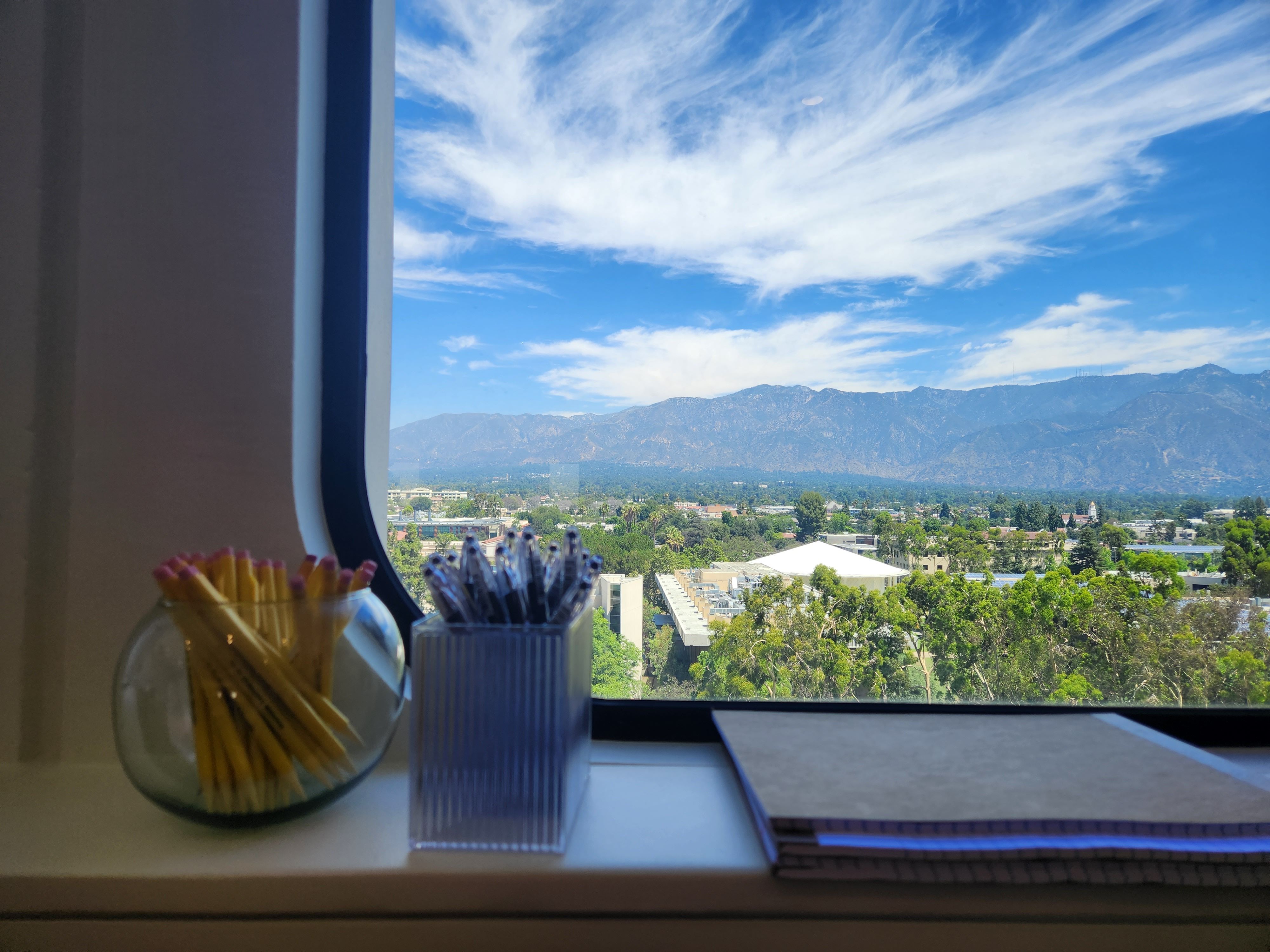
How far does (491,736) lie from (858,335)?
2.91 ft

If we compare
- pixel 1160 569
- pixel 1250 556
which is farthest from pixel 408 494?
pixel 1250 556

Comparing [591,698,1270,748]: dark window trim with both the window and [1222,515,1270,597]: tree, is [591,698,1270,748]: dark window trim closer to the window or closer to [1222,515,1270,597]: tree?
the window

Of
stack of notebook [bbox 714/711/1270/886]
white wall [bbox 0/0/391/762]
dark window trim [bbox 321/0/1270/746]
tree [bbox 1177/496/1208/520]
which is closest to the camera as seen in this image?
stack of notebook [bbox 714/711/1270/886]

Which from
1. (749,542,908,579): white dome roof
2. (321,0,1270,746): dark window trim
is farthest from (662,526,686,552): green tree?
(321,0,1270,746): dark window trim

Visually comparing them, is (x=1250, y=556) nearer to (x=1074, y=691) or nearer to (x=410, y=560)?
(x=1074, y=691)

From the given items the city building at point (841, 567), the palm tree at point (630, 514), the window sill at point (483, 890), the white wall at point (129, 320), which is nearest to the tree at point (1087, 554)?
the city building at point (841, 567)

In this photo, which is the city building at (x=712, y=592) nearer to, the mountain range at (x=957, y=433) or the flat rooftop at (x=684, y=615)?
the flat rooftop at (x=684, y=615)

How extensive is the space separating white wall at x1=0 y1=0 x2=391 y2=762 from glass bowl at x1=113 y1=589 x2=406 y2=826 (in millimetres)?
250

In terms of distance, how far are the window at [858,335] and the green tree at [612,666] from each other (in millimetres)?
11

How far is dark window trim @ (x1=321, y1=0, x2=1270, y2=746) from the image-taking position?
1064mm

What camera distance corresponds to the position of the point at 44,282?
96 cm

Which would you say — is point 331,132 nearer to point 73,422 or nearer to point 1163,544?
point 73,422

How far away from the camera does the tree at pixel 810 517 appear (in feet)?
3.80

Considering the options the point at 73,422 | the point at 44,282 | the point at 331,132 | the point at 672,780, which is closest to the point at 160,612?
the point at 73,422
